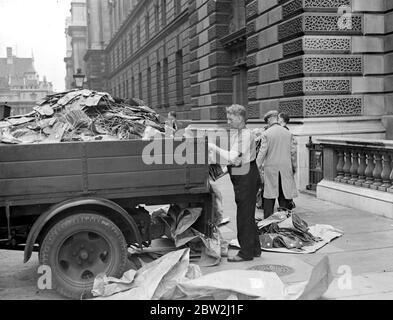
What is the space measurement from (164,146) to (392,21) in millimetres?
8049

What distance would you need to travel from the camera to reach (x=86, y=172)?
5020mm

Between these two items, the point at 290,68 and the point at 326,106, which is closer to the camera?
the point at 326,106

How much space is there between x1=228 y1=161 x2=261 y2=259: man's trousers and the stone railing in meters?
3.43

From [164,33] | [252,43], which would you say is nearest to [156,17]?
[164,33]

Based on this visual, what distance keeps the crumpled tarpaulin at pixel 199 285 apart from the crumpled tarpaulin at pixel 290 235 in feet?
5.99

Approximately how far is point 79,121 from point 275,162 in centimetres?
359

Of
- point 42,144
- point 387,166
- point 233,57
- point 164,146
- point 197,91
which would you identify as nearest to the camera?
point 42,144

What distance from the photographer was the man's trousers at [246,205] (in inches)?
233

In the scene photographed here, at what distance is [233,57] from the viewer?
700 inches

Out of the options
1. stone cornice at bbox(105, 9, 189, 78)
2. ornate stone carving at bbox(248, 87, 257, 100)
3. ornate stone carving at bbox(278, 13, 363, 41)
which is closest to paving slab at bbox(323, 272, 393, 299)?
ornate stone carving at bbox(278, 13, 363, 41)

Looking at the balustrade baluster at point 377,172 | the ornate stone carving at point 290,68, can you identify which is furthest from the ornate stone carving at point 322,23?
the balustrade baluster at point 377,172

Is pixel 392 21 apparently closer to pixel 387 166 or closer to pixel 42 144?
pixel 387 166

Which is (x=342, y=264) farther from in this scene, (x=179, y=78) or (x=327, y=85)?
(x=179, y=78)
